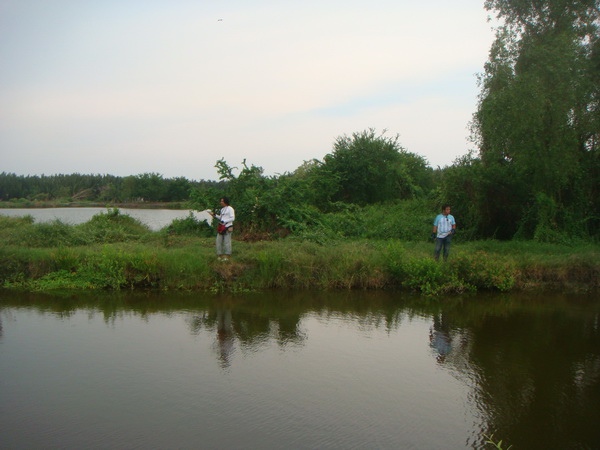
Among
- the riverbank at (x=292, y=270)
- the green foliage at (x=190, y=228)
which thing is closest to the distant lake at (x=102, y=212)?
the green foliage at (x=190, y=228)

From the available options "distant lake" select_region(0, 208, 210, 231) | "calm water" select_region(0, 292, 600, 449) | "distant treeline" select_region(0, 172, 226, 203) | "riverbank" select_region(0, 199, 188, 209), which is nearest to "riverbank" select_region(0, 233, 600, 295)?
"calm water" select_region(0, 292, 600, 449)

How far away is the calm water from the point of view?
205 inches

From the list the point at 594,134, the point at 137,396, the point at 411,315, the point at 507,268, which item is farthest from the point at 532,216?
the point at 137,396

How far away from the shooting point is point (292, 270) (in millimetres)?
12414

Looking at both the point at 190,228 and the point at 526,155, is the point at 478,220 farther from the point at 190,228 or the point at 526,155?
the point at 190,228

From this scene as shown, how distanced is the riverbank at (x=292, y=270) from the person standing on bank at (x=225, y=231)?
0.81 feet

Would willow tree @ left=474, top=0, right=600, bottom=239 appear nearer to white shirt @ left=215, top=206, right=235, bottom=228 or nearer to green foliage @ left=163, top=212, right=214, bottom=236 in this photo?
white shirt @ left=215, top=206, right=235, bottom=228

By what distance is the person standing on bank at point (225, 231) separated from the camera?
12.7 meters

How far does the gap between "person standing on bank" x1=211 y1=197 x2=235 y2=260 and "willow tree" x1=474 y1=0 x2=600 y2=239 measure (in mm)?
9135

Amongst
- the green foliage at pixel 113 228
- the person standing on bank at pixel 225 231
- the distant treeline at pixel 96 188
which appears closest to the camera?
the person standing on bank at pixel 225 231

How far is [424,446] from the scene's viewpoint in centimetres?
496

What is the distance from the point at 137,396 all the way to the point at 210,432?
1315mm

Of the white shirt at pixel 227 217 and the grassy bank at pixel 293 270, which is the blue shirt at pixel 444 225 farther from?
the white shirt at pixel 227 217

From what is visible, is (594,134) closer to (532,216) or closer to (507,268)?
(532,216)
